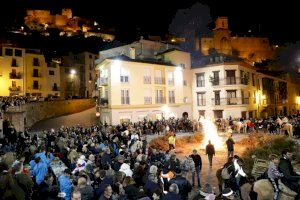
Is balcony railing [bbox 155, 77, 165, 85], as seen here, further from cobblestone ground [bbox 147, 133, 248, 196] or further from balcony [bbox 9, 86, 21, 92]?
balcony [bbox 9, 86, 21, 92]

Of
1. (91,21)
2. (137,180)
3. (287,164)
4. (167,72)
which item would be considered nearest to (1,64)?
(167,72)

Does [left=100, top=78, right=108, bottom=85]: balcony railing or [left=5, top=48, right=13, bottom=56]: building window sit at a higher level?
[left=5, top=48, right=13, bottom=56]: building window

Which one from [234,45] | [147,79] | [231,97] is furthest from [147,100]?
[234,45]

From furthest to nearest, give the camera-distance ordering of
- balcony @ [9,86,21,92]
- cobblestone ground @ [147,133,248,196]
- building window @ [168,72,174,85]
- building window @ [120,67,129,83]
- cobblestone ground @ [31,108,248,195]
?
balcony @ [9,86,21,92] < building window @ [168,72,174,85] < building window @ [120,67,129,83] < cobblestone ground @ [31,108,248,195] < cobblestone ground @ [147,133,248,196]

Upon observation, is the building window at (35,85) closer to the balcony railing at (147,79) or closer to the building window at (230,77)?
the balcony railing at (147,79)

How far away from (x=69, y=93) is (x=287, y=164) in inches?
2510

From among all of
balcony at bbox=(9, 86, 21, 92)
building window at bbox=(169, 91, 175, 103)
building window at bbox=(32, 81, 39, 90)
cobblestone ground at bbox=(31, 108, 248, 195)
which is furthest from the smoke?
balcony at bbox=(9, 86, 21, 92)

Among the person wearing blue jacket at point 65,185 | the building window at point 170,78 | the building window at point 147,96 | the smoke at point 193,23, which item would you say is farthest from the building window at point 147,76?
the person wearing blue jacket at point 65,185

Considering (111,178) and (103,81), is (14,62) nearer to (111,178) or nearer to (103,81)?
(103,81)

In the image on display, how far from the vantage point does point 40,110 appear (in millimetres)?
43125

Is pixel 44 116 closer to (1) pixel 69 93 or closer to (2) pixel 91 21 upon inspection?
(1) pixel 69 93

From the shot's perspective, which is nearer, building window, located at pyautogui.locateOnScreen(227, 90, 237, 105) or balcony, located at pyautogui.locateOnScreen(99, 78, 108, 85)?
balcony, located at pyautogui.locateOnScreen(99, 78, 108, 85)

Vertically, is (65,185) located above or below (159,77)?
below

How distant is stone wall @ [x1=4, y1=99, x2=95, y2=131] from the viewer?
3033cm
